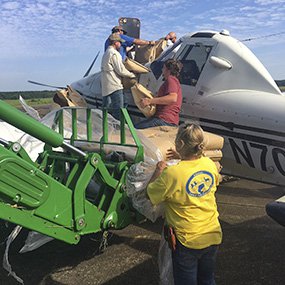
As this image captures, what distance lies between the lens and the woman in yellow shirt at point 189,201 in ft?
8.99

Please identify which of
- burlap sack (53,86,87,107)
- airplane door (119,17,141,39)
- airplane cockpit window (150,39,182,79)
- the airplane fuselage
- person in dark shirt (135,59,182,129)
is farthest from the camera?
airplane door (119,17,141,39)

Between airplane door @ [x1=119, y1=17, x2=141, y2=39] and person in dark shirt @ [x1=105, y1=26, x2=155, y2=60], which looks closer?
person in dark shirt @ [x1=105, y1=26, x2=155, y2=60]

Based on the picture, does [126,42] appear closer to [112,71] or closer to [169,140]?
[112,71]

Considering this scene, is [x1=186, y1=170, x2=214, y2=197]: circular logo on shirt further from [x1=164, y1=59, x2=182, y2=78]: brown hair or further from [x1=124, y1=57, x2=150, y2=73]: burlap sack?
[x1=124, y1=57, x2=150, y2=73]: burlap sack

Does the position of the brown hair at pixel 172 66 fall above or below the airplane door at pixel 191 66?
above

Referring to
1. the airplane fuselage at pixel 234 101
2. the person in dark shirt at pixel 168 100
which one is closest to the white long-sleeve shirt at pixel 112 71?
the airplane fuselage at pixel 234 101

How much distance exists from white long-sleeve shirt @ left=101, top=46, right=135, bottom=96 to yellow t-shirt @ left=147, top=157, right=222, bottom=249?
3.41 meters

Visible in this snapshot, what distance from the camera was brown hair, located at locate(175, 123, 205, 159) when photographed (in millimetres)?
2711

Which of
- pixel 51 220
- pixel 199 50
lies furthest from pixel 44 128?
pixel 199 50

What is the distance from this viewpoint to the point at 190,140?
2715mm

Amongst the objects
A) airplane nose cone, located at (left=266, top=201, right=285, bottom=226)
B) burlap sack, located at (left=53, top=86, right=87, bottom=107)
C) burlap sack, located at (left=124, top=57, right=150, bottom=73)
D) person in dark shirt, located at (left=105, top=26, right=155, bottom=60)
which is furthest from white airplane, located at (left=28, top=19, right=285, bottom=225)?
airplane nose cone, located at (left=266, top=201, right=285, bottom=226)

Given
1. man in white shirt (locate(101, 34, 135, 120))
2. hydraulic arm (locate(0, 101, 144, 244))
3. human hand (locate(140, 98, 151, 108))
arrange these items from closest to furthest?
hydraulic arm (locate(0, 101, 144, 244)) → human hand (locate(140, 98, 151, 108)) → man in white shirt (locate(101, 34, 135, 120))

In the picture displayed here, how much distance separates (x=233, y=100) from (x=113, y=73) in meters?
1.77

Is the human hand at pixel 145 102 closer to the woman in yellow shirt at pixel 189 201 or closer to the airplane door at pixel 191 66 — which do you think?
the airplane door at pixel 191 66
